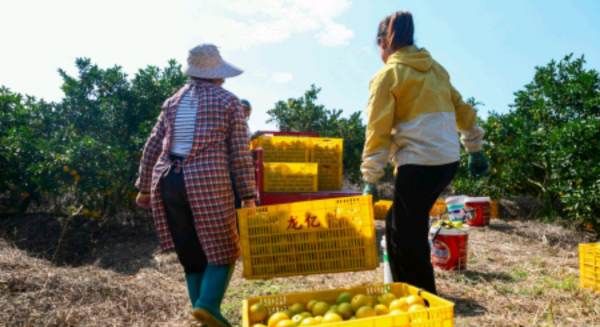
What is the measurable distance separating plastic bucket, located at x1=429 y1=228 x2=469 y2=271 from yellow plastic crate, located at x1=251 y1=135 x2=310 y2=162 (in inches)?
94.7

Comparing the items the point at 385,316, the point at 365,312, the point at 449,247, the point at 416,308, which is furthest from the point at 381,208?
the point at 385,316

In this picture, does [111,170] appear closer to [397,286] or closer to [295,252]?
[295,252]

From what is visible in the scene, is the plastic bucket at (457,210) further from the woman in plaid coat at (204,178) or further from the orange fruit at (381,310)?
the orange fruit at (381,310)

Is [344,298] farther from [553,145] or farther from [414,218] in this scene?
[553,145]

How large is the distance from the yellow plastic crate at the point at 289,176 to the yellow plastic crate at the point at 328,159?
57 cm

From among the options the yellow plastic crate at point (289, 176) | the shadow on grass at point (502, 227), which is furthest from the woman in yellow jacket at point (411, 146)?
the shadow on grass at point (502, 227)

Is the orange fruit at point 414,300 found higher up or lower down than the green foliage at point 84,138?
lower down

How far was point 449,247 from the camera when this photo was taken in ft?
15.4

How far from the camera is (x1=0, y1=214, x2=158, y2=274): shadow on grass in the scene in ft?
19.8

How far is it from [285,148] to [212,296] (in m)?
3.85

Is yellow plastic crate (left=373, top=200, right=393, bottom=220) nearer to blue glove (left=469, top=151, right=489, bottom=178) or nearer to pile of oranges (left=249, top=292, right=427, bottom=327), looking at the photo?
blue glove (left=469, top=151, right=489, bottom=178)

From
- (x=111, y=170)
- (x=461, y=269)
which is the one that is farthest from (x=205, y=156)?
(x=111, y=170)

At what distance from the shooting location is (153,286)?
14.8 ft

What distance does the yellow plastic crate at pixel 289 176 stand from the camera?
6.07 m
